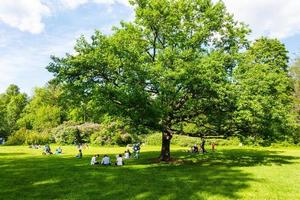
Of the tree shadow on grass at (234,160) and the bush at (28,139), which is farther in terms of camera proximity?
the bush at (28,139)

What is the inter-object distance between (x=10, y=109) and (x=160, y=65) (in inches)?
3762

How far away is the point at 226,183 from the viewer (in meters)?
22.0

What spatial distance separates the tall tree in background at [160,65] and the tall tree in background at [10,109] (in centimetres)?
7558

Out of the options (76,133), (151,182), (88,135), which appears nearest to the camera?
(151,182)

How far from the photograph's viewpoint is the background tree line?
27.8 meters

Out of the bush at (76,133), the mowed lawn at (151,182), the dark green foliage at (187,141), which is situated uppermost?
the bush at (76,133)

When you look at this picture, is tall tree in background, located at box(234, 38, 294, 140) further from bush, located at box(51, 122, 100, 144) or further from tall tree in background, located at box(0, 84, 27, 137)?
tall tree in background, located at box(0, 84, 27, 137)

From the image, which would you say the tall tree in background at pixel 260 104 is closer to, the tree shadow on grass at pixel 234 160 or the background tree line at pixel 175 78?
the background tree line at pixel 175 78

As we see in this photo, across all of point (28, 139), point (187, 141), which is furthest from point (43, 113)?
point (187, 141)

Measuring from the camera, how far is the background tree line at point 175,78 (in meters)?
27.8

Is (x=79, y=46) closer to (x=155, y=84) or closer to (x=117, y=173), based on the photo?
(x=155, y=84)

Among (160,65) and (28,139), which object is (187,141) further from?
(160,65)

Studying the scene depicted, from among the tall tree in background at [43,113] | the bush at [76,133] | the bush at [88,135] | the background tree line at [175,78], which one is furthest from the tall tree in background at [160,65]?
the tall tree in background at [43,113]

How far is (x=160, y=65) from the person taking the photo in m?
28.2
